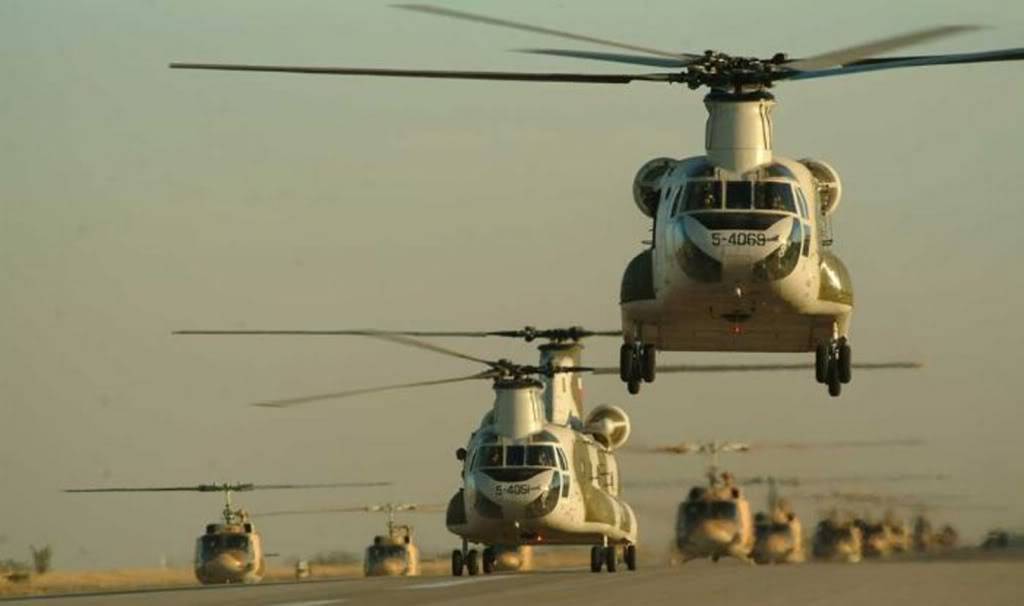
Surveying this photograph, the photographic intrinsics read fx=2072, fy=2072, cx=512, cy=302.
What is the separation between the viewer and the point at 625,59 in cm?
3753

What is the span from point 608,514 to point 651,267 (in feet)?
87.5

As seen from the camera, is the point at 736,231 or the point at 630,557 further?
the point at 630,557

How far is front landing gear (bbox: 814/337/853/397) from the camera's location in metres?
43.1

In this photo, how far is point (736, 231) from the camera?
39156mm

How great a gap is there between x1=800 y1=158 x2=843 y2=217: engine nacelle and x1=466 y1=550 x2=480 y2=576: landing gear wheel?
26860mm

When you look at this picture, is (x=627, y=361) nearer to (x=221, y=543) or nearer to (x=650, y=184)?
Answer: (x=650, y=184)

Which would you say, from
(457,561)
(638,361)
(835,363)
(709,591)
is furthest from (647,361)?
(457,561)

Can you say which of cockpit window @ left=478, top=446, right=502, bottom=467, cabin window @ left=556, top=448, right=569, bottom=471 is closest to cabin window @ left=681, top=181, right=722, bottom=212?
cockpit window @ left=478, top=446, right=502, bottom=467

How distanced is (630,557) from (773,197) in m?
32.7

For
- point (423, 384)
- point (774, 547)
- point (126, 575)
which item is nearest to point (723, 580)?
point (423, 384)

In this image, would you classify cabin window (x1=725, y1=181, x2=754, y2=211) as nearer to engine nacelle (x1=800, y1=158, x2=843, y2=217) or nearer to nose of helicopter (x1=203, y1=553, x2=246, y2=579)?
engine nacelle (x1=800, y1=158, x2=843, y2=217)

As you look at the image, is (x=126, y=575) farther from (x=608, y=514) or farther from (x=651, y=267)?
(x=651, y=267)

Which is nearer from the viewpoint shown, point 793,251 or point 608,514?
point 793,251

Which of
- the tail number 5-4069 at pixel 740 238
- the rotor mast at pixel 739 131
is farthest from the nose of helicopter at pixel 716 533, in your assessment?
the tail number 5-4069 at pixel 740 238
